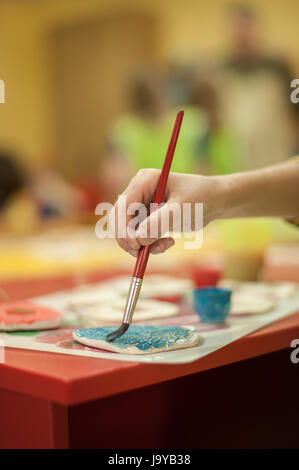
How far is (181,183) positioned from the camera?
0.81 metres

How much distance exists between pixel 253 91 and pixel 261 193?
414cm

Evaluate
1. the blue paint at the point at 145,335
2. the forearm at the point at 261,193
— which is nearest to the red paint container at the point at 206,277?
the forearm at the point at 261,193

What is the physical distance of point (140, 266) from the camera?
2.46 feet

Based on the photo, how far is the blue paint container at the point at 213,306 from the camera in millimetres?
886

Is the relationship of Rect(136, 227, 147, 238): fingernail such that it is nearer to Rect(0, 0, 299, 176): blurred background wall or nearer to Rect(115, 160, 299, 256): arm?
Rect(115, 160, 299, 256): arm

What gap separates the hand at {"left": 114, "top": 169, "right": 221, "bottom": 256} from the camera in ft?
2.46

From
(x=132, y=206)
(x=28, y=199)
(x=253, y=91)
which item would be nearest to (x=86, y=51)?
(x=253, y=91)

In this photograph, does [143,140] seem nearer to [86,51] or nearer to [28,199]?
[28,199]

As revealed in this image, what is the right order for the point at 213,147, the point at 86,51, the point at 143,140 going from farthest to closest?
the point at 86,51 → the point at 213,147 → the point at 143,140

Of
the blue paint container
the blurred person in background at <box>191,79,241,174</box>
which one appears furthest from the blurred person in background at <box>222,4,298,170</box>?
the blue paint container

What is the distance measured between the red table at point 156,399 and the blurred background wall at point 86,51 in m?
4.15

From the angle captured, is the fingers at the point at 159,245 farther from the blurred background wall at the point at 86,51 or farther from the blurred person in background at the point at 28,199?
the blurred background wall at the point at 86,51

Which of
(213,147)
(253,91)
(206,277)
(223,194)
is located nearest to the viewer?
(223,194)

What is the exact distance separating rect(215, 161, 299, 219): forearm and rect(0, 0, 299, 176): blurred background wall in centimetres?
403
